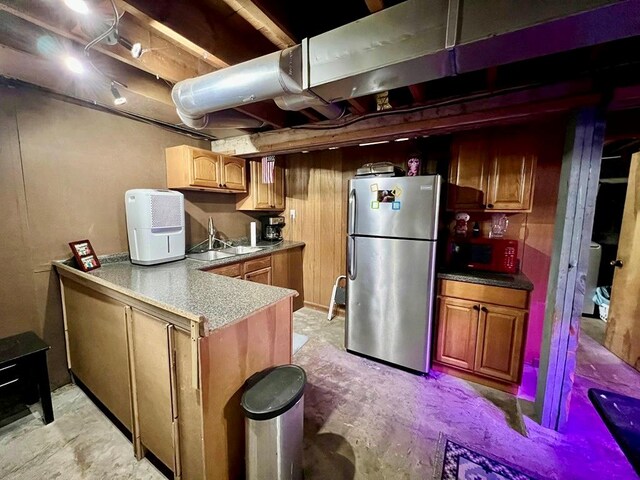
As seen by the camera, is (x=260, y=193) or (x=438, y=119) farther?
(x=260, y=193)

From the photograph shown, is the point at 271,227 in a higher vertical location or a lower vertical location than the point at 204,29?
lower

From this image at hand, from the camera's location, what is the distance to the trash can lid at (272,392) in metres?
1.14

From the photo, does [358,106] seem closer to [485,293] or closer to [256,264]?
[485,293]

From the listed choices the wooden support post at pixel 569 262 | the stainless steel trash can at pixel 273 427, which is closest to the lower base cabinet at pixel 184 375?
the stainless steel trash can at pixel 273 427

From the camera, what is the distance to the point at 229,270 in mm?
2666

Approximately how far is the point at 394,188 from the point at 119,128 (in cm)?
253

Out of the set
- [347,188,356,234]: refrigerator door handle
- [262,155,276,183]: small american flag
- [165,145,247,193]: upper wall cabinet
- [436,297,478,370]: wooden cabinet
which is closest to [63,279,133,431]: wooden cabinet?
[165,145,247,193]: upper wall cabinet

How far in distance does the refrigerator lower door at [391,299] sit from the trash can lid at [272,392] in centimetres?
122

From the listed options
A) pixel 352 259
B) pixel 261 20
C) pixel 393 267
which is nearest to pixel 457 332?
pixel 393 267

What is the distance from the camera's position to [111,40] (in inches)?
51.8

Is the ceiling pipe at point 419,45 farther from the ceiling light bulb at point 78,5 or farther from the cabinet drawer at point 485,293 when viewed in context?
the cabinet drawer at point 485,293

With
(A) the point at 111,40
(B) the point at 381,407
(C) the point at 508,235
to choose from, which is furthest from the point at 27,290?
(C) the point at 508,235

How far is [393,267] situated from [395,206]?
54cm

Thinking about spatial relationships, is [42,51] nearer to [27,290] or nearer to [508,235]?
[27,290]
